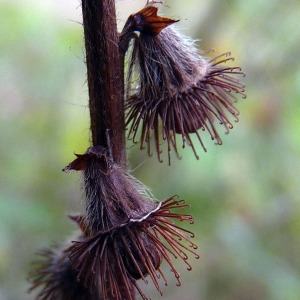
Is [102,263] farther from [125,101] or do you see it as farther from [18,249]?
[18,249]

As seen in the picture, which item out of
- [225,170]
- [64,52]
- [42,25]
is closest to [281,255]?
[225,170]

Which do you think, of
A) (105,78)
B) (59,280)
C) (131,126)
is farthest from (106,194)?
(59,280)

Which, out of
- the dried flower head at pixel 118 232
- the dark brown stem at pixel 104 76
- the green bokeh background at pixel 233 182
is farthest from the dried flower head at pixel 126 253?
the green bokeh background at pixel 233 182

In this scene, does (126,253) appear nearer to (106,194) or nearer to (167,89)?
(106,194)

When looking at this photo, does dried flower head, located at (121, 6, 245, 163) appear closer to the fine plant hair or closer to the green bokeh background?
the fine plant hair

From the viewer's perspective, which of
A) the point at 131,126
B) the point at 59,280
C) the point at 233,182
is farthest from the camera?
the point at 233,182

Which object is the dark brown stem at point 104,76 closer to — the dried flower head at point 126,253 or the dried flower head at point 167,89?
the dried flower head at point 167,89

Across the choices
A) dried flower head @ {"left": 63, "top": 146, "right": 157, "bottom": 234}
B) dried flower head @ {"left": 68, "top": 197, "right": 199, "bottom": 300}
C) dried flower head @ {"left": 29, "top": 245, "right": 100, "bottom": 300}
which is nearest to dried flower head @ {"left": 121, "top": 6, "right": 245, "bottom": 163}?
dried flower head @ {"left": 63, "top": 146, "right": 157, "bottom": 234}
